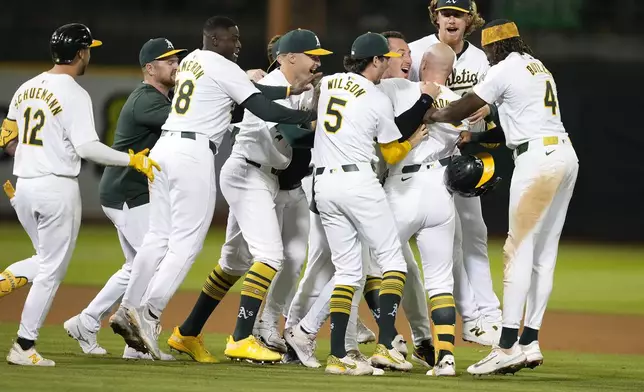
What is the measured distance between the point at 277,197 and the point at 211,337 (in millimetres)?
1827

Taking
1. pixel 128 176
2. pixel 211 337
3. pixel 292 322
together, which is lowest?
pixel 211 337

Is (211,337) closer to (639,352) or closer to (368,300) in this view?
(368,300)

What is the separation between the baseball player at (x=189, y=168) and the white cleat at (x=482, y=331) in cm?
160

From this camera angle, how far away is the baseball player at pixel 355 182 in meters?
6.17

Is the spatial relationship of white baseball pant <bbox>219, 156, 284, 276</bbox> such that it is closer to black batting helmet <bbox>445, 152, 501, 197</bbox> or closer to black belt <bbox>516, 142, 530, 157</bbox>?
black batting helmet <bbox>445, 152, 501, 197</bbox>

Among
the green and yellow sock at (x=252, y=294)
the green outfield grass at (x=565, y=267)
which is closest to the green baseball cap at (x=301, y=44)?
the green and yellow sock at (x=252, y=294)

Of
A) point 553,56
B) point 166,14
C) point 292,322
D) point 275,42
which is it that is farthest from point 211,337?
point 166,14

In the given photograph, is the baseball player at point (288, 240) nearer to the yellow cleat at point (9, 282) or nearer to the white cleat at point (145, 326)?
the white cleat at point (145, 326)

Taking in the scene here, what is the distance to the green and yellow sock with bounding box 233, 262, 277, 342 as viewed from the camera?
6539mm

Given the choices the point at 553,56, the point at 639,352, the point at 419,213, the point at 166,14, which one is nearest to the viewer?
the point at 419,213

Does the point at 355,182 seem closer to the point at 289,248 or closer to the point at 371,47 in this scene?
the point at 371,47

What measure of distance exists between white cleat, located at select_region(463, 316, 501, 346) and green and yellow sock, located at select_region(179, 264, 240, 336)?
5.38 ft

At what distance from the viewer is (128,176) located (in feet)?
23.9

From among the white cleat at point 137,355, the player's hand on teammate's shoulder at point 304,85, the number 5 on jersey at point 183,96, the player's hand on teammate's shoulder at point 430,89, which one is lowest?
the white cleat at point 137,355
